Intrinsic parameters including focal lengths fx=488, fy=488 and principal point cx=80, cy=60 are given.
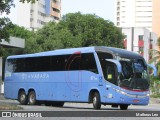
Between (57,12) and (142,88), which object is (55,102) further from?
(57,12)

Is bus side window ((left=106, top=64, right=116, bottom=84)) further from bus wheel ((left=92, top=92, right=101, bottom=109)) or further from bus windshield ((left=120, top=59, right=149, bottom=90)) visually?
bus wheel ((left=92, top=92, right=101, bottom=109))

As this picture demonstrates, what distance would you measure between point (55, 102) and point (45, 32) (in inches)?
1573

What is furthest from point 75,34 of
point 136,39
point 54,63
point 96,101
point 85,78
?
point 96,101

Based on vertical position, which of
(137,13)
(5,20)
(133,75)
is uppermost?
(137,13)

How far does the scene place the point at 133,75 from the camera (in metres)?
24.7

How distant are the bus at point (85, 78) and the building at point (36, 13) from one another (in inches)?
3542

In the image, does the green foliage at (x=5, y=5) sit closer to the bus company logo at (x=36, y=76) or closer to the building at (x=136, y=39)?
the bus company logo at (x=36, y=76)

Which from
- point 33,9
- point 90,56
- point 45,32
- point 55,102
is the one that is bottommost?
point 55,102

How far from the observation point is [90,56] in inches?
1014

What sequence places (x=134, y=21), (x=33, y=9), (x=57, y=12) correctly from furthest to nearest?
(x=134, y=21) < (x=57, y=12) < (x=33, y=9)

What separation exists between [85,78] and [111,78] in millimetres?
1916

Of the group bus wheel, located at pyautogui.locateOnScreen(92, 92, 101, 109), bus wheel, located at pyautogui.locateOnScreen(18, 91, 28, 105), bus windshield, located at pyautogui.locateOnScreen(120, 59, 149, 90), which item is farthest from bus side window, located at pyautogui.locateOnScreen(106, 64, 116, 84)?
bus wheel, located at pyautogui.locateOnScreen(18, 91, 28, 105)

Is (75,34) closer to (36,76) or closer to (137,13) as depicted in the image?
(36,76)

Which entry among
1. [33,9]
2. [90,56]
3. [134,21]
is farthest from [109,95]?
[134,21]
